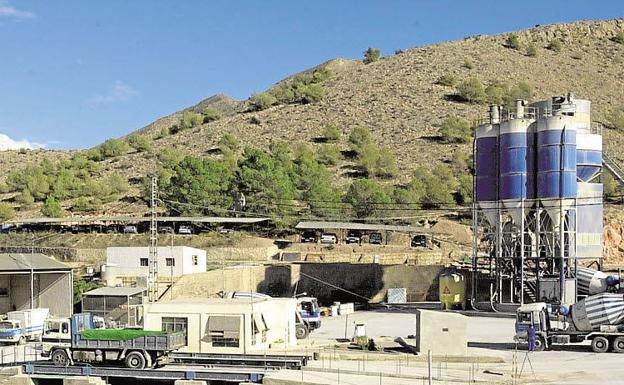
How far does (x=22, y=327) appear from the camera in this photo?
46688mm

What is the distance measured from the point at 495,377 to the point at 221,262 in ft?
132

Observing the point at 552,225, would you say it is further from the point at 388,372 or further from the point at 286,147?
the point at 286,147

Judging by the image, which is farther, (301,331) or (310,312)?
(310,312)

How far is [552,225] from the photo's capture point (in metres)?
58.2

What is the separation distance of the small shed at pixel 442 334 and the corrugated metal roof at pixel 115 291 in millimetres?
21486

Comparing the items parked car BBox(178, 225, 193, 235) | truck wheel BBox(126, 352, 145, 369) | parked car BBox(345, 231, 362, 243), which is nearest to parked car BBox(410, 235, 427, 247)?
parked car BBox(345, 231, 362, 243)

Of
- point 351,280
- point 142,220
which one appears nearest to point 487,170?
point 351,280

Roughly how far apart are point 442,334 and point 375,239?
44444 mm

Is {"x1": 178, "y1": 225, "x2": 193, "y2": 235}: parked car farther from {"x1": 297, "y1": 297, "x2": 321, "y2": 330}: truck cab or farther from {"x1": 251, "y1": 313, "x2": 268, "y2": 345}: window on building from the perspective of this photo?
{"x1": 251, "y1": 313, "x2": 268, "y2": 345}: window on building

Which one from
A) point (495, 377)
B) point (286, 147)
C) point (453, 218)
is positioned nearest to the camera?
point (495, 377)

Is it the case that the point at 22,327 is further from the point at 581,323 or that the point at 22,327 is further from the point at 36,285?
the point at 581,323

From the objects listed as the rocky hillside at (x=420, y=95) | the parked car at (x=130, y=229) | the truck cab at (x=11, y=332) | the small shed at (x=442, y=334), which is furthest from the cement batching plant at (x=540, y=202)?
the rocky hillside at (x=420, y=95)

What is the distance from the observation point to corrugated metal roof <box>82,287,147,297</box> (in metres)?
54.2

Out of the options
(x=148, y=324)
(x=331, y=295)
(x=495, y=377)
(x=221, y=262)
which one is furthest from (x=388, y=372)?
(x=221, y=262)
